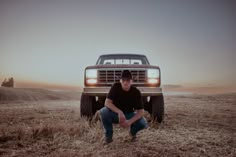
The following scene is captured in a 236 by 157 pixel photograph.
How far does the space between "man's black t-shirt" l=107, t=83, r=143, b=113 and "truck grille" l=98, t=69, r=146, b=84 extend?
1.38 m

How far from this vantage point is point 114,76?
460cm

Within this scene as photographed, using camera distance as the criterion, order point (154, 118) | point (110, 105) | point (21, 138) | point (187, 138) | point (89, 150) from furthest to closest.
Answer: point (154, 118), point (187, 138), point (21, 138), point (110, 105), point (89, 150)

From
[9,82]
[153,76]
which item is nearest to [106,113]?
[153,76]

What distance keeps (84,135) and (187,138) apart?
1.84m

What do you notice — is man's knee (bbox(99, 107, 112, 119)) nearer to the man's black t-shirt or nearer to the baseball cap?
the man's black t-shirt

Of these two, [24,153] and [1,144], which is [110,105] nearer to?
[24,153]

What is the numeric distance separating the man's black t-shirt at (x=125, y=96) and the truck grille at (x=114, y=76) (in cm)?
138

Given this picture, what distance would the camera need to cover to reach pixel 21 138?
346cm

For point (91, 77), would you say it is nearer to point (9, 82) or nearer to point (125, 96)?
point (125, 96)

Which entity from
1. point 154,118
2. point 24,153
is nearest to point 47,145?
point 24,153

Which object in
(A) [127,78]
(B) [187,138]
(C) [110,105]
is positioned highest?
(A) [127,78]

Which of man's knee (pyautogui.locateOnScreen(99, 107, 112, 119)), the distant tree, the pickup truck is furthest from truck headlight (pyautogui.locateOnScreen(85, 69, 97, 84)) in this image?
the distant tree

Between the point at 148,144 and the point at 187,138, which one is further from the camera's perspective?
the point at 187,138

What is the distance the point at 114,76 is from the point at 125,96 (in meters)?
1.44
